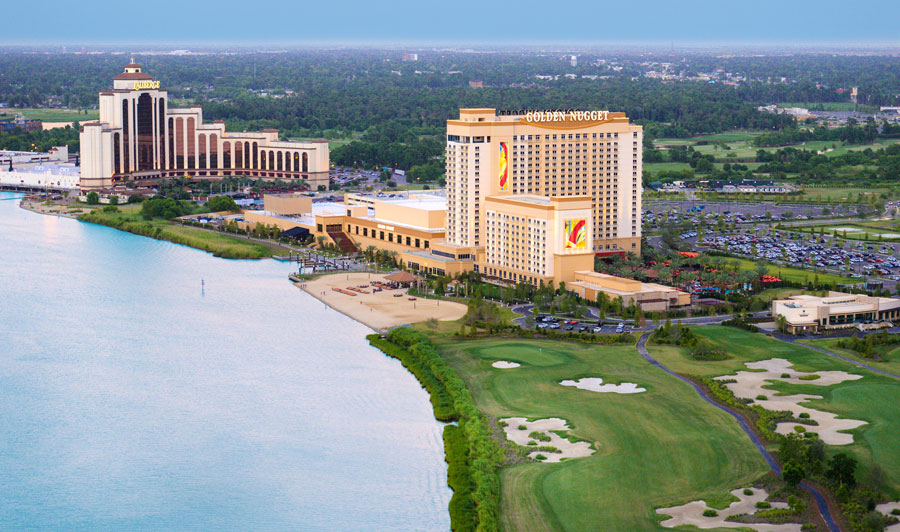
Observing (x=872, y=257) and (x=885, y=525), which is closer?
(x=885, y=525)

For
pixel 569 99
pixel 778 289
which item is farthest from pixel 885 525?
pixel 569 99

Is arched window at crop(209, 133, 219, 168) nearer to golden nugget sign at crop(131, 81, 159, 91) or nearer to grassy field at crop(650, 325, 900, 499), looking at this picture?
golden nugget sign at crop(131, 81, 159, 91)

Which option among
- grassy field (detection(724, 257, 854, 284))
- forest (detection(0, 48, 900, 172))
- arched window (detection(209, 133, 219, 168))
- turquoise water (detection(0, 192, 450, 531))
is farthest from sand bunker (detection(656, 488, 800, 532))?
arched window (detection(209, 133, 219, 168))

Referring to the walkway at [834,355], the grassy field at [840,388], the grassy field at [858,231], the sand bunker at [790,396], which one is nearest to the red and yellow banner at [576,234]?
the grassy field at [840,388]

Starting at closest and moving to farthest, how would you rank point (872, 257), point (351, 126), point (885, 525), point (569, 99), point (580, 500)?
1. point (885, 525)
2. point (580, 500)
3. point (872, 257)
4. point (351, 126)
5. point (569, 99)

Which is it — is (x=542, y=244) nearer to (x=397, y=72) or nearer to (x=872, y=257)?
(x=872, y=257)

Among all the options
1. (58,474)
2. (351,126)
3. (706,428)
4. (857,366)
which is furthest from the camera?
(351,126)

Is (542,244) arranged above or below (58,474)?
above
